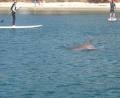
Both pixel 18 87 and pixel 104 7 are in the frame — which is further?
pixel 104 7

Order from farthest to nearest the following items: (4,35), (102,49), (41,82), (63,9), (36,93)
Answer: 1. (63,9)
2. (4,35)
3. (102,49)
4. (41,82)
5. (36,93)

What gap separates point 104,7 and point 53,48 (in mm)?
54150

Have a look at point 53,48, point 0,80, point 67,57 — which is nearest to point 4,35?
point 53,48

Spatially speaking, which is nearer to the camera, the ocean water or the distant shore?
the ocean water

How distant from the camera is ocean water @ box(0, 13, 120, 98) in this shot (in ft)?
72.8

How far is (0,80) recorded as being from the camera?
24250mm

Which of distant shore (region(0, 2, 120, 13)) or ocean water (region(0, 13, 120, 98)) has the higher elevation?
ocean water (region(0, 13, 120, 98))

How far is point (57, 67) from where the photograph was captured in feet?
90.9

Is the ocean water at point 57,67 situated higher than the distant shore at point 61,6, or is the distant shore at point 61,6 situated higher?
the ocean water at point 57,67

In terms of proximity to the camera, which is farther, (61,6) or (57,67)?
(61,6)

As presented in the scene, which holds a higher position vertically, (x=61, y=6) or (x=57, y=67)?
(x=57, y=67)

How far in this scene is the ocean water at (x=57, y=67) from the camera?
72.8ft

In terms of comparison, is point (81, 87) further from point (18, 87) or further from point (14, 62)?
point (14, 62)

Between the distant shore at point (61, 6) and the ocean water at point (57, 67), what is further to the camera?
the distant shore at point (61, 6)
